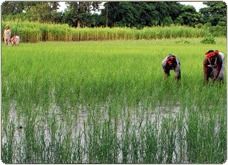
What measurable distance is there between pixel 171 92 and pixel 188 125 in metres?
1.43

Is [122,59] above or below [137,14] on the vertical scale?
below

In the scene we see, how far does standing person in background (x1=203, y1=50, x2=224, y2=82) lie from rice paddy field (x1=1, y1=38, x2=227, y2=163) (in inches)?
5.0

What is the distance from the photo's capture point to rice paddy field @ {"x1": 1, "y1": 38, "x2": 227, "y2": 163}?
13.1ft

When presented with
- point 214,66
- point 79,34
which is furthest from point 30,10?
point 214,66

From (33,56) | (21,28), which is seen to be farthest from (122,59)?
(21,28)

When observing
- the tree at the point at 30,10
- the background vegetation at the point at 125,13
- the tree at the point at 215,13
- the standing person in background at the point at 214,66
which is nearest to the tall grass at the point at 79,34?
the tree at the point at 30,10

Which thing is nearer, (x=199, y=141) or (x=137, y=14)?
(x=199, y=141)

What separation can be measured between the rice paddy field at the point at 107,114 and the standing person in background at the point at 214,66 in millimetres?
128

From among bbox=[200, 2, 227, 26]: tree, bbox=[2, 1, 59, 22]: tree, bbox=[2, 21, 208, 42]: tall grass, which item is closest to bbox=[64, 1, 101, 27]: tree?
bbox=[2, 1, 59, 22]: tree

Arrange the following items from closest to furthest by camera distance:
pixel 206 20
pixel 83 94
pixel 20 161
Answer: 1. pixel 20 161
2. pixel 83 94
3. pixel 206 20

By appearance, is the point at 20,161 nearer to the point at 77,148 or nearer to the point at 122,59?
the point at 77,148

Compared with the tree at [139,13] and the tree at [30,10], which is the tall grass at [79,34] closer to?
the tree at [30,10]

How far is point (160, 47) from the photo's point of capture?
9078 mm

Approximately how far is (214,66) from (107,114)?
1.83m
